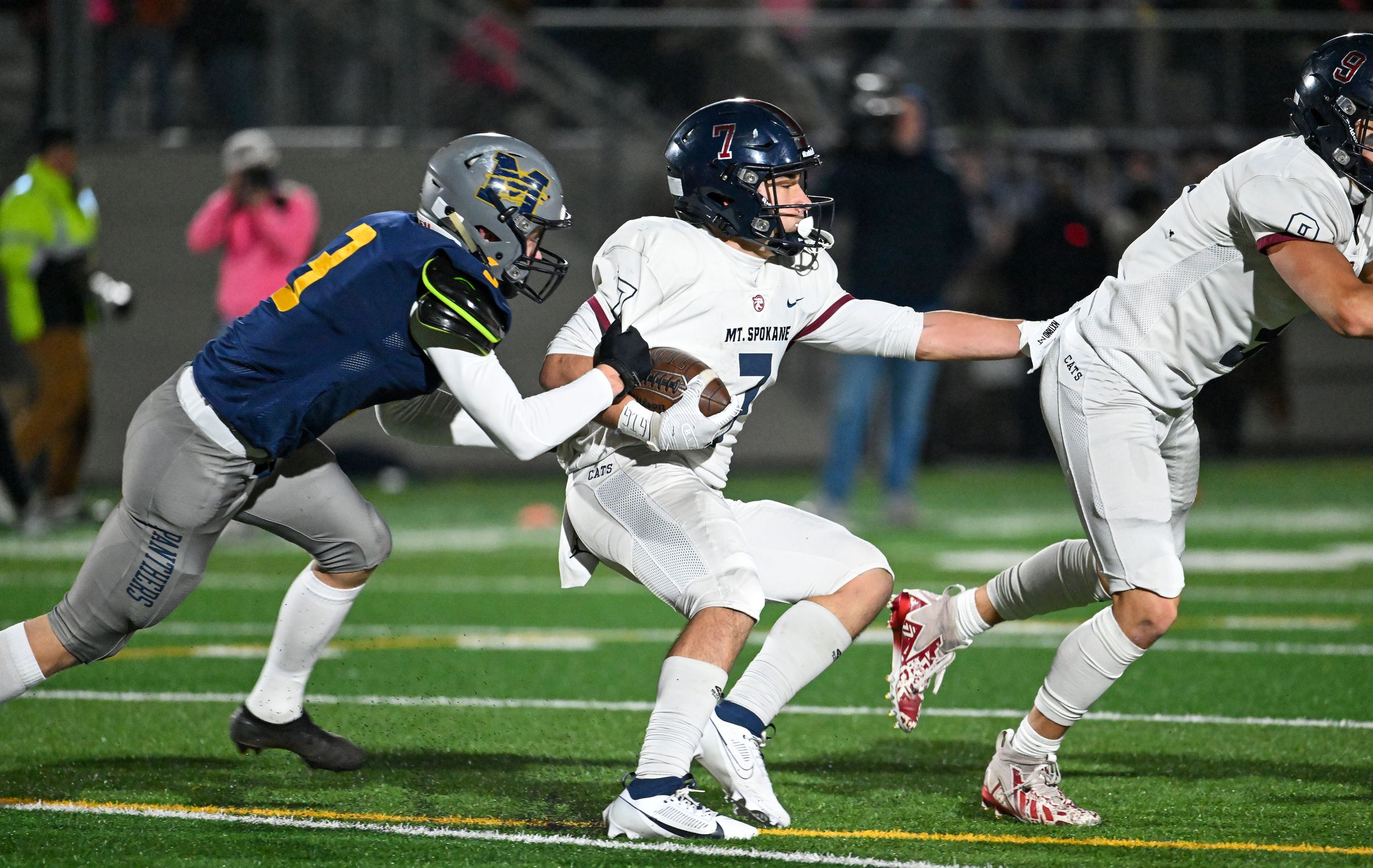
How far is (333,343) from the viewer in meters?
3.86

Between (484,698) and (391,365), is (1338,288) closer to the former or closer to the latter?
(391,365)

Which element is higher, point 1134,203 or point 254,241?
point 254,241

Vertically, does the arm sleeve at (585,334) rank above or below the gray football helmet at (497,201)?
below

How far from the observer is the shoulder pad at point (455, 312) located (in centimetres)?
368

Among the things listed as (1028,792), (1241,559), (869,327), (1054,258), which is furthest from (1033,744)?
(1054,258)

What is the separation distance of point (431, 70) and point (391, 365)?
362 inches

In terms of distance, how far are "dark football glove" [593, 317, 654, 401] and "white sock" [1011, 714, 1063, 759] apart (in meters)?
1.26

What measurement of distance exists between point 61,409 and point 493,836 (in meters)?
6.63

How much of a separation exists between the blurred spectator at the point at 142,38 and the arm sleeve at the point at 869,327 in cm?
957

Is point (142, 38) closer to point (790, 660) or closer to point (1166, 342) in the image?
point (790, 660)

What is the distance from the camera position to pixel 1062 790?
4.21m

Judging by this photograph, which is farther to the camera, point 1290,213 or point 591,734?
point 591,734

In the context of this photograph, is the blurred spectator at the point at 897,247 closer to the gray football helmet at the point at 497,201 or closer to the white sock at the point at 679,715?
the gray football helmet at the point at 497,201

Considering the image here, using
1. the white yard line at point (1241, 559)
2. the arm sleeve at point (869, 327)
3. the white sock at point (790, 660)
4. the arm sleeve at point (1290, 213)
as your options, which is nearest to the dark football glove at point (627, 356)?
the arm sleeve at point (869, 327)
